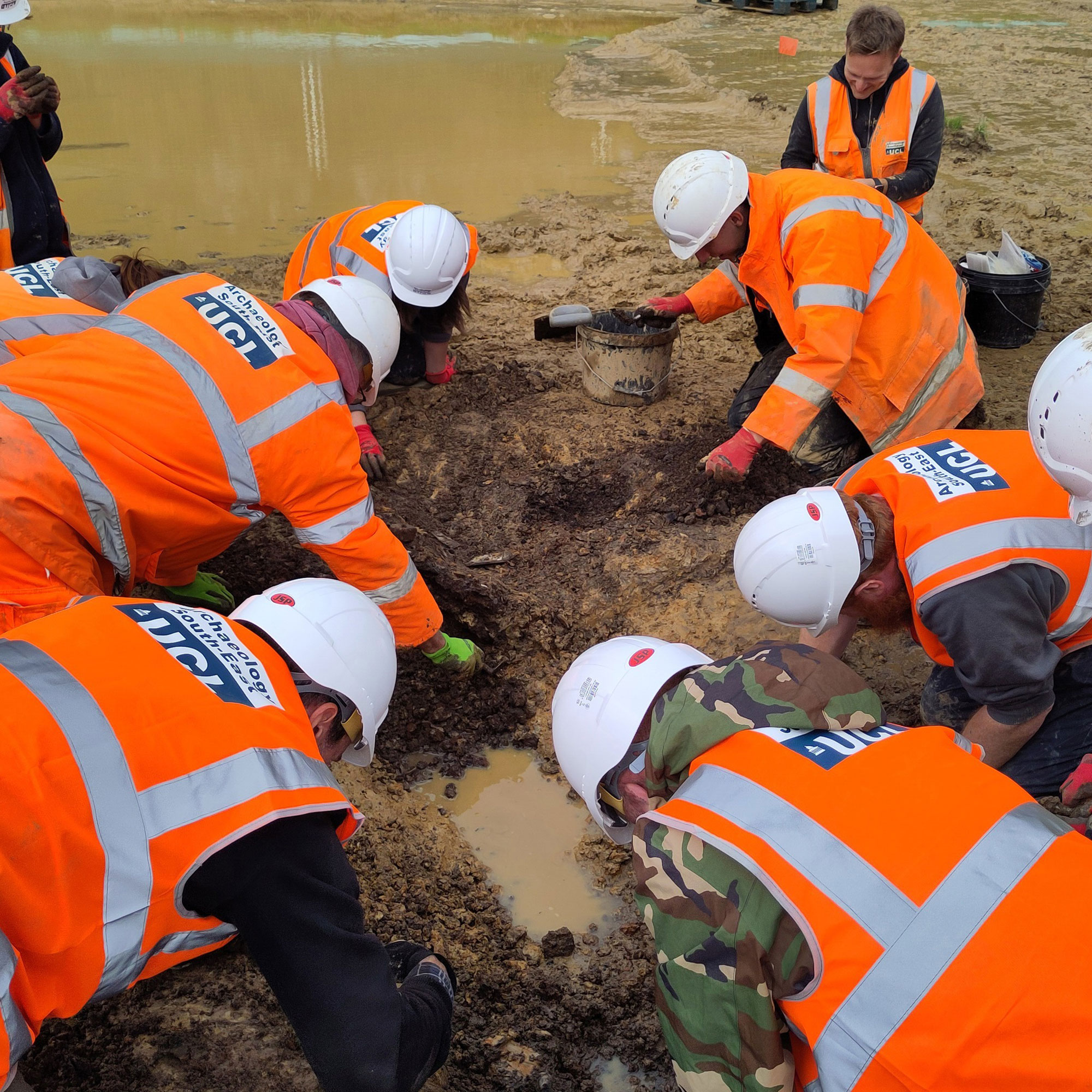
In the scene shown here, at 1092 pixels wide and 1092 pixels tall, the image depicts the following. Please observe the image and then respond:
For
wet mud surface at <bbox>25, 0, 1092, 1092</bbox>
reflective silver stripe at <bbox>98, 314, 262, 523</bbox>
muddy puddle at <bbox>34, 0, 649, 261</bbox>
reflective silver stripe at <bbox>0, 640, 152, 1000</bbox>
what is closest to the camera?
reflective silver stripe at <bbox>0, 640, 152, 1000</bbox>

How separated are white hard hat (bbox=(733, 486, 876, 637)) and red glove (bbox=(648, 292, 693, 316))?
2603 millimetres

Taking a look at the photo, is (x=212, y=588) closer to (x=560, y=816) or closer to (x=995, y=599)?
(x=560, y=816)

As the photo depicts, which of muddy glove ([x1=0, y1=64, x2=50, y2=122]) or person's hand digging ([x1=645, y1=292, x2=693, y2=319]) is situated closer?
muddy glove ([x1=0, y1=64, x2=50, y2=122])

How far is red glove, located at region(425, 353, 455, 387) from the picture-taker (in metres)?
5.72

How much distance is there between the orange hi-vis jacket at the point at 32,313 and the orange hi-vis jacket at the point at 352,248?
1.34 meters

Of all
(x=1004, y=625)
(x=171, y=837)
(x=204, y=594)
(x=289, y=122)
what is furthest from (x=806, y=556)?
(x=289, y=122)

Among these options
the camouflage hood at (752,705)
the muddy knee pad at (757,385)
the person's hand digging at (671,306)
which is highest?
the camouflage hood at (752,705)

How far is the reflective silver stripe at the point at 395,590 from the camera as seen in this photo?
3.21m

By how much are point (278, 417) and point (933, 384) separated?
293 centimetres

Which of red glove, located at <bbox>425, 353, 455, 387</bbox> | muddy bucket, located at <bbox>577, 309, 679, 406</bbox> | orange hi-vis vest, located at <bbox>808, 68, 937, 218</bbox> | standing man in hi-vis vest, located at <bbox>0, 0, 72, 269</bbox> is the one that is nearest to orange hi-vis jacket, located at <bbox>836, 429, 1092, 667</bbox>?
muddy bucket, located at <bbox>577, 309, 679, 406</bbox>

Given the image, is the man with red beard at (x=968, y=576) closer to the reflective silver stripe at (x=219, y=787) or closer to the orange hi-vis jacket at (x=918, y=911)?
the orange hi-vis jacket at (x=918, y=911)

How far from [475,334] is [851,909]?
5378 mm

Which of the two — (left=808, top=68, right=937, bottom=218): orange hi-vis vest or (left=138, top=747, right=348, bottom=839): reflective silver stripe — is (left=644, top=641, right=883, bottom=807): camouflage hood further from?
(left=808, top=68, right=937, bottom=218): orange hi-vis vest

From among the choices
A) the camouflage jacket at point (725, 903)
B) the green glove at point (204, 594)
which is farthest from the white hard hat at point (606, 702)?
the green glove at point (204, 594)
